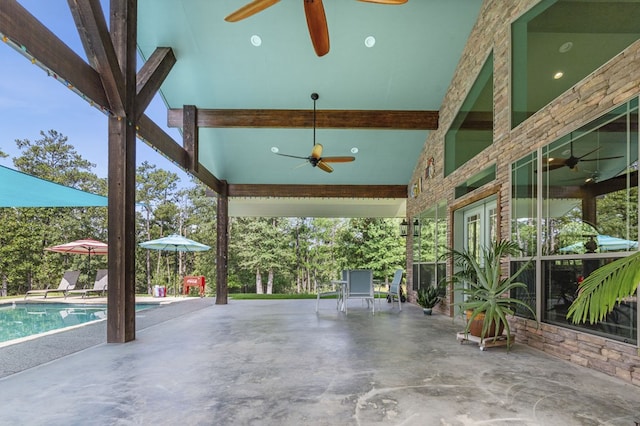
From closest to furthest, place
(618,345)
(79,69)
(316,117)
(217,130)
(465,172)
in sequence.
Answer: (618,345), (79,69), (465,172), (316,117), (217,130)

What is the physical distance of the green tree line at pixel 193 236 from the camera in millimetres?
15938

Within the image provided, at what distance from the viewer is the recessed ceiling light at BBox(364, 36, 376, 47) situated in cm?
589

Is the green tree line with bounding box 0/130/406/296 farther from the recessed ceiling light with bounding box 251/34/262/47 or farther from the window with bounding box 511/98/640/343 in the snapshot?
the window with bounding box 511/98/640/343

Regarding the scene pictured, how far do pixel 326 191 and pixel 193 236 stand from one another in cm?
1332

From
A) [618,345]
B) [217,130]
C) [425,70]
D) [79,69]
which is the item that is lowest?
[618,345]

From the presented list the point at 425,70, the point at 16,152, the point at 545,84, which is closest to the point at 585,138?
the point at 545,84

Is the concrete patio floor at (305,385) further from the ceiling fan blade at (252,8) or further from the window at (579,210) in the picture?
the ceiling fan blade at (252,8)

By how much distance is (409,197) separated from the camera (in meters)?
9.80

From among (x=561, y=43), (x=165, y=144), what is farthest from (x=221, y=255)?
(x=561, y=43)

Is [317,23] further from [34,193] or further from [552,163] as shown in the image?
[34,193]

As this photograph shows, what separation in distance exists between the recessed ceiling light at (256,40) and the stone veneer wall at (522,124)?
364 centimetres

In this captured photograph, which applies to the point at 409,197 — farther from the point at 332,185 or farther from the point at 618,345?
the point at 618,345

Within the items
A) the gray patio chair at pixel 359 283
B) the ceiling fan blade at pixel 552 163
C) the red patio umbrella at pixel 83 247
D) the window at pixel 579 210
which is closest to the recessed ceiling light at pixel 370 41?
the window at pixel 579 210

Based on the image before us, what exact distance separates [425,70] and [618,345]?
5.29m
